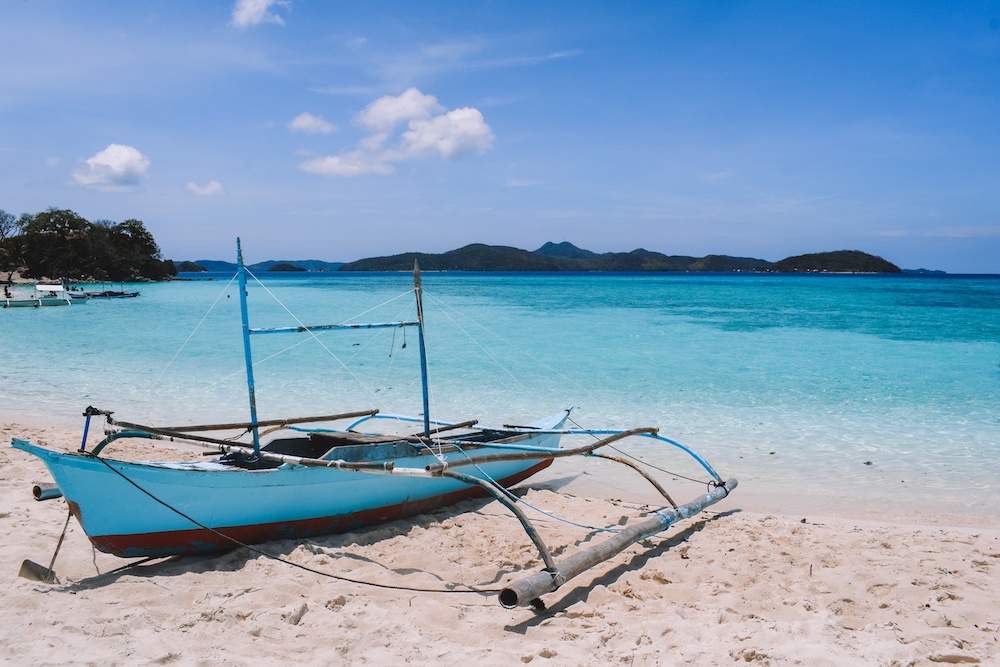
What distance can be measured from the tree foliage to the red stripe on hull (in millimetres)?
63861

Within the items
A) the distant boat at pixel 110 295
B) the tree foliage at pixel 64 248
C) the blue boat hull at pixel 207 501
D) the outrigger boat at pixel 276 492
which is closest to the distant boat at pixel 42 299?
the distant boat at pixel 110 295

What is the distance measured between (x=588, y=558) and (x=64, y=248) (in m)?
73.5

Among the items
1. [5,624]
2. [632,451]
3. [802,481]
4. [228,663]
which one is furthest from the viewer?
[632,451]

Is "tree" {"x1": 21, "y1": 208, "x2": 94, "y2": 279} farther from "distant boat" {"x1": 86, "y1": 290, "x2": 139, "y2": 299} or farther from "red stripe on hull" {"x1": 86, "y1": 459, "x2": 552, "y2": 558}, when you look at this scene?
"red stripe on hull" {"x1": 86, "y1": 459, "x2": 552, "y2": 558}

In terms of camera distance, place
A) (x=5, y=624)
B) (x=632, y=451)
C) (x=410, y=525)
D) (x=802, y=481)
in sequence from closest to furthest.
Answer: (x=5, y=624)
(x=410, y=525)
(x=802, y=481)
(x=632, y=451)

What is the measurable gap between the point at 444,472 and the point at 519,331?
19977mm

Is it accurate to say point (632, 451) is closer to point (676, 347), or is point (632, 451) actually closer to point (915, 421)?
point (915, 421)

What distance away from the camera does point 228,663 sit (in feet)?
10.6

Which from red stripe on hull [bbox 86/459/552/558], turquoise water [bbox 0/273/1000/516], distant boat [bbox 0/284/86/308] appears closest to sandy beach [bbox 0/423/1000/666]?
red stripe on hull [bbox 86/459/552/558]

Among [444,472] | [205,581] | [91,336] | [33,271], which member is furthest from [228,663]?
[33,271]

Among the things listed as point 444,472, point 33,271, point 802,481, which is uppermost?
point 33,271

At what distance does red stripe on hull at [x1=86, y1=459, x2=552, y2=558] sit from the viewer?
13.9ft

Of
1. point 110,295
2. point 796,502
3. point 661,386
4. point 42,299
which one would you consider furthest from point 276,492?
point 110,295

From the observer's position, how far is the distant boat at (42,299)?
31.9m
